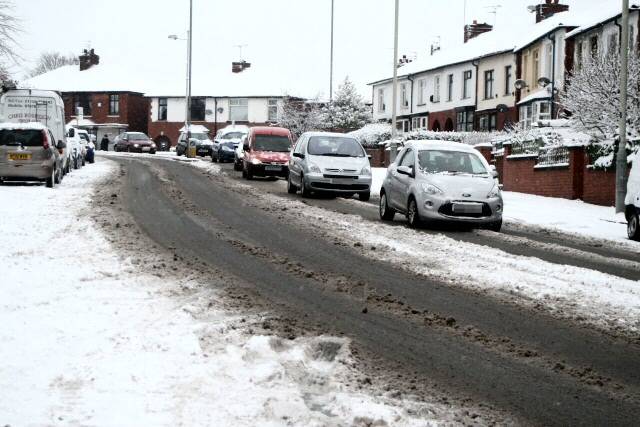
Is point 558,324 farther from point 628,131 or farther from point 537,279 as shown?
point 628,131

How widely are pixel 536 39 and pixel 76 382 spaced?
150 ft

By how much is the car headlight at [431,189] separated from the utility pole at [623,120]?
678 centimetres

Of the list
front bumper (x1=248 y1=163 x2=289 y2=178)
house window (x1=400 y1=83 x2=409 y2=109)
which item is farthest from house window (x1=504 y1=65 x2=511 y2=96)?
front bumper (x1=248 y1=163 x2=289 y2=178)

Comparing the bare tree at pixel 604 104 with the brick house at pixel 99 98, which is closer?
the bare tree at pixel 604 104

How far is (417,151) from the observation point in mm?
17531

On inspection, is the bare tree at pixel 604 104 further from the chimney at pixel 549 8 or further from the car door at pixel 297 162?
the chimney at pixel 549 8

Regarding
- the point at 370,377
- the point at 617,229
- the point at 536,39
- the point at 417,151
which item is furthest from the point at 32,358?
the point at 536,39

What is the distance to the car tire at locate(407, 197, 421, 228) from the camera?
16.2m

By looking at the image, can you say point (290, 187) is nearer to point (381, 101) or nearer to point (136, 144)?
point (136, 144)

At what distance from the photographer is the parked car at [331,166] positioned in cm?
2277

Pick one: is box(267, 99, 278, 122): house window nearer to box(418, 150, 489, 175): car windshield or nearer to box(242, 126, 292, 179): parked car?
box(242, 126, 292, 179): parked car

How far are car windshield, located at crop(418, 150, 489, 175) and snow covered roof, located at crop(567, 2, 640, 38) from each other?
73.6 feet

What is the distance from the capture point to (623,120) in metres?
20.7

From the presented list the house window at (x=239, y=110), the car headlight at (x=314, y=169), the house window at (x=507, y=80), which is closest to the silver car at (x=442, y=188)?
the car headlight at (x=314, y=169)
